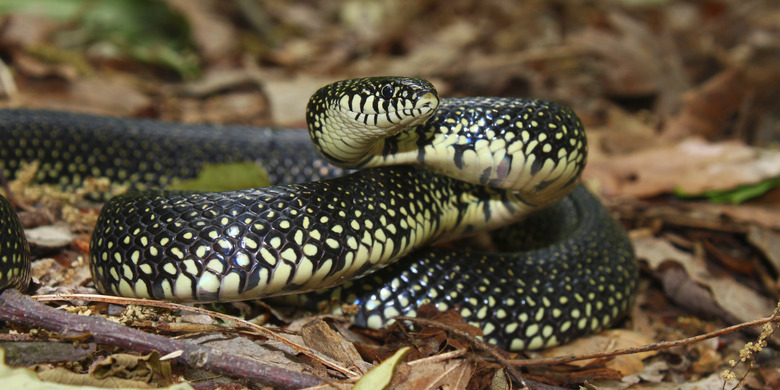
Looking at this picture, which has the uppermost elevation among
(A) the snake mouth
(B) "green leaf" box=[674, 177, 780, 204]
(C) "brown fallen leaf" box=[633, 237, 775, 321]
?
(A) the snake mouth

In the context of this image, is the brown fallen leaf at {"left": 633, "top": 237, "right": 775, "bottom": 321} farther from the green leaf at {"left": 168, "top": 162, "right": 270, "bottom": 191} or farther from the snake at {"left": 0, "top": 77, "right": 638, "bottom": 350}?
the green leaf at {"left": 168, "top": 162, "right": 270, "bottom": 191}

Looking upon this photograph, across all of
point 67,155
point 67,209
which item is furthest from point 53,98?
point 67,209

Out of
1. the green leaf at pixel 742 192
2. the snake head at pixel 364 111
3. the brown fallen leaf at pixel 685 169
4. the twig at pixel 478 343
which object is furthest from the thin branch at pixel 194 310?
the green leaf at pixel 742 192

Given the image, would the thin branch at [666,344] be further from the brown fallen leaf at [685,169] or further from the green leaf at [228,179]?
the brown fallen leaf at [685,169]

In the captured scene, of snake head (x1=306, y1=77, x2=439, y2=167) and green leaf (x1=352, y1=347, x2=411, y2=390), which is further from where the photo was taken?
snake head (x1=306, y1=77, x2=439, y2=167)

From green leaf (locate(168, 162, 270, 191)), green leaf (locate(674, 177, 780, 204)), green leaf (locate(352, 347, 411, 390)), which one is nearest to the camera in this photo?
green leaf (locate(352, 347, 411, 390))

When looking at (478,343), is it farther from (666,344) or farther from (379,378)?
(666,344)

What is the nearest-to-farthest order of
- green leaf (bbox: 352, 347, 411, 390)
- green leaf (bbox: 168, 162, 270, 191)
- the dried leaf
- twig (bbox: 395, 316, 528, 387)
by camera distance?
green leaf (bbox: 352, 347, 411, 390) < twig (bbox: 395, 316, 528, 387) < the dried leaf < green leaf (bbox: 168, 162, 270, 191)

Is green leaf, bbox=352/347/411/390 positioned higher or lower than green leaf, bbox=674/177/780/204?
lower

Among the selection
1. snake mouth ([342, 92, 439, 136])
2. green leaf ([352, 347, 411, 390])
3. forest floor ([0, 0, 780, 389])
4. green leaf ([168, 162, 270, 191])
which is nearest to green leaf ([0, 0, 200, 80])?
forest floor ([0, 0, 780, 389])
